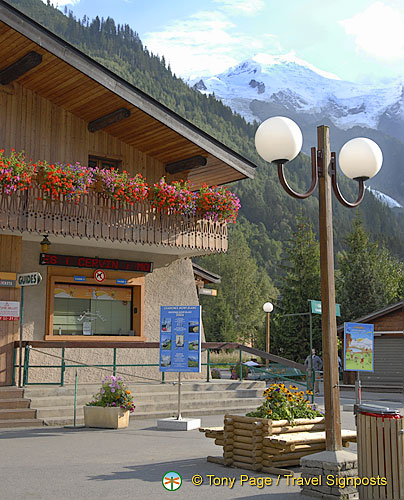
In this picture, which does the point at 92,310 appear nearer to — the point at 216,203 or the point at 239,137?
the point at 216,203

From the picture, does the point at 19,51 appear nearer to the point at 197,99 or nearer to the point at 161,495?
the point at 161,495

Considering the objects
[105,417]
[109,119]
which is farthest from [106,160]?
[105,417]

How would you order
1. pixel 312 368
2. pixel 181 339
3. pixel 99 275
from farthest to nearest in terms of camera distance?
1. pixel 312 368
2. pixel 99 275
3. pixel 181 339

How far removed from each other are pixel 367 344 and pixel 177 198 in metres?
6.02

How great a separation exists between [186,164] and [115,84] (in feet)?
10.6

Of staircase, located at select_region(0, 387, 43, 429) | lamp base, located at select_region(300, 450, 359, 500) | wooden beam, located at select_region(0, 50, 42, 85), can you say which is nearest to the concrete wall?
staircase, located at select_region(0, 387, 43, 429)

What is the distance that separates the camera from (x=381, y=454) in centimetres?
639

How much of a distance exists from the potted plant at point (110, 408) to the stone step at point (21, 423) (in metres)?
1.05

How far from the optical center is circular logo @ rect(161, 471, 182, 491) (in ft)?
23.8

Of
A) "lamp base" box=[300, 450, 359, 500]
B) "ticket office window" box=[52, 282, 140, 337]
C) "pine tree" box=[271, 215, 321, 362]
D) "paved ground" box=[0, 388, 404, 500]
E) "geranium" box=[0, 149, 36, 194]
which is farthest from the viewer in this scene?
"pine tree" box=[271, 215, 321, 362]

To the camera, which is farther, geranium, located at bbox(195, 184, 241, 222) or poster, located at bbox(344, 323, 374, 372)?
geranium, located at bbox(195, 184, 241, 222)

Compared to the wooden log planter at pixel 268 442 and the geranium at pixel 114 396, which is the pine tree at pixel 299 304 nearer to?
the geranium at pixel 114 396

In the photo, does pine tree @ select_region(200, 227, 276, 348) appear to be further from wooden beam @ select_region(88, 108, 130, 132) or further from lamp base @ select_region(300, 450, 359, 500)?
lamp base @ select_region(300, 450, 359, 500)

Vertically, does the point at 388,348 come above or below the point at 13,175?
below
